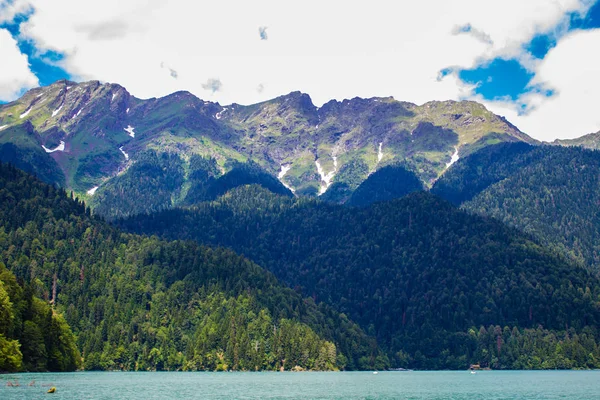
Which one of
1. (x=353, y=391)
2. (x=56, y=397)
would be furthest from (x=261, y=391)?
(x=56, y=397)

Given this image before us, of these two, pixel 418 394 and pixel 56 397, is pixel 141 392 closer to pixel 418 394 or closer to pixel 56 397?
pixel 56 397

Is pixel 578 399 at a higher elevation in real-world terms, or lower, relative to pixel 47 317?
lower

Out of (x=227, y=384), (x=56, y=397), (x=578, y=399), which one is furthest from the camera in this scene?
(x=227, y=384)

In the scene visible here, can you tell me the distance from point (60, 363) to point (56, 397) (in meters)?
72.2

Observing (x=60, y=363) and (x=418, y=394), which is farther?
(x=60, y=363)

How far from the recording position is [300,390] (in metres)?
166

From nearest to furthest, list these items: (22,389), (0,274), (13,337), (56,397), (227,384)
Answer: (56,397) < (22,389) < (13,337) < (0,274) < (227,384)

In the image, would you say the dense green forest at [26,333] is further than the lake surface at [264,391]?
Yes

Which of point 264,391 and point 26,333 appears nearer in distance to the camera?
point 264,391

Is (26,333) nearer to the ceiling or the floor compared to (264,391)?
nearer to the ceiling

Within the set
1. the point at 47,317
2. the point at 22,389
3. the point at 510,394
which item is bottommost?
the point at 510,394

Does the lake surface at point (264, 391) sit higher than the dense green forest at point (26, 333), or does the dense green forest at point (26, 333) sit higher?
the dense green forest at point (26, 333)

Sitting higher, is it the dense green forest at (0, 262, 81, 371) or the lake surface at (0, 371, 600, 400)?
the dense green forest at (0, 262, 81, 371)

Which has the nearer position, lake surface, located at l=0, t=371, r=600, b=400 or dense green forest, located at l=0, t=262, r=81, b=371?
lake surface, located at l=0, t=371, r=600, b=400
